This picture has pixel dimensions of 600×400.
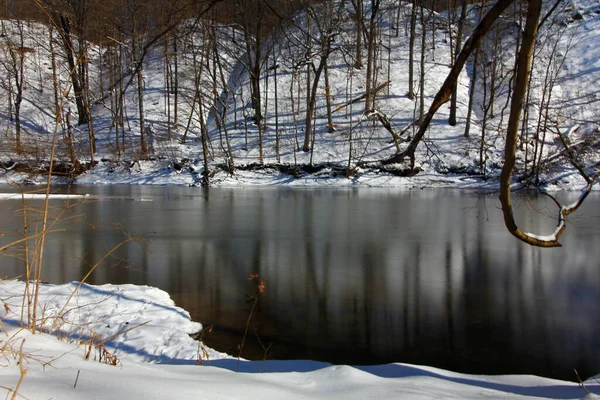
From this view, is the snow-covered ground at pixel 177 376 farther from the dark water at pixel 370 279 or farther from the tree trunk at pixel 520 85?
the tree trunk at pixel 520 85

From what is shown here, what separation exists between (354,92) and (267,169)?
8.74 m

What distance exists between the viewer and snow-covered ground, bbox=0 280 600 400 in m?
1.74

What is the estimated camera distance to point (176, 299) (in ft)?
22.5

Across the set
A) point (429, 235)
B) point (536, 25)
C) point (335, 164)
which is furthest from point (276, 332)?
point (335, 164)

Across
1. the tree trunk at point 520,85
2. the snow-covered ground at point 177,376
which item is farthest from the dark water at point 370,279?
the tree trunk at point 520,85

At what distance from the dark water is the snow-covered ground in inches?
26.7

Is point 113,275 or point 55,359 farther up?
point 55,359

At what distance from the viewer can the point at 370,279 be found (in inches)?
320

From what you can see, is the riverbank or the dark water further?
the riverbank

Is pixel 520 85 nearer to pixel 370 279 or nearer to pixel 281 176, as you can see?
pixel 370 279

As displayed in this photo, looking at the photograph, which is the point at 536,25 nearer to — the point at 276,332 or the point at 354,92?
the point at 276,332

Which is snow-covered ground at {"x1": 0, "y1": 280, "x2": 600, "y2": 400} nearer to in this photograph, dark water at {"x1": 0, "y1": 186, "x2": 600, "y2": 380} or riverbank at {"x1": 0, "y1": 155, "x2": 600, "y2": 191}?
dark water at {"x1": 0, "y1": 186, "x2": 600, "y2": 380}

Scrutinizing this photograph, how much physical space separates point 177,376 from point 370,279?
20.6 feet

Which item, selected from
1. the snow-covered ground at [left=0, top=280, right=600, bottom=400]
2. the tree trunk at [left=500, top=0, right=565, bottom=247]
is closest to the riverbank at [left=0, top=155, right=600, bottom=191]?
the snow-covered ground at [left=0, top=280, right=600, bottom=400]
